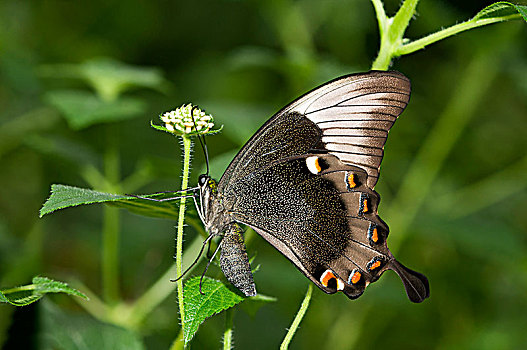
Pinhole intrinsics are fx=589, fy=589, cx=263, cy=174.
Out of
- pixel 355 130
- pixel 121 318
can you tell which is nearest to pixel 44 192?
pixel 121 318

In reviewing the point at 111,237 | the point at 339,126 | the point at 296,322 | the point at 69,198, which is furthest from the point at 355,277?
the point at 111,237

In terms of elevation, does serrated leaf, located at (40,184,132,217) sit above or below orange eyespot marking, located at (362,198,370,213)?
below

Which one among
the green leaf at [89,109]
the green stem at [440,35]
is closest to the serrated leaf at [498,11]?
the green stem at [440,35]

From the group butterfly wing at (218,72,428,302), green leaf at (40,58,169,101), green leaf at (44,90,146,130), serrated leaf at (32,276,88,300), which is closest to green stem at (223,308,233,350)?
butterfly wing at (218,72,428,302)

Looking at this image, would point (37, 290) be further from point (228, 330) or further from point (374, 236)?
point (374, 236)

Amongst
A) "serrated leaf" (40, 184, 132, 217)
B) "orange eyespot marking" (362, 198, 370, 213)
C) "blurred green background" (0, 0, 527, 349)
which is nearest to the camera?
"serrated leaf" (40, 184, 132, 217)

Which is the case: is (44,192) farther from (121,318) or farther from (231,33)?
(231,33)

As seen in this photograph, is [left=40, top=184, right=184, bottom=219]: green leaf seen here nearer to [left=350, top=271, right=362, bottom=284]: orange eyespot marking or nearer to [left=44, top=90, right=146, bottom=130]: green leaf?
[left=350, top=271, right=362, bottom=284]: orange eyespot marking
